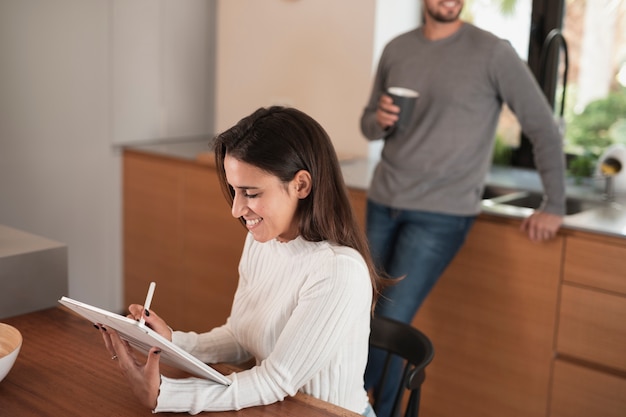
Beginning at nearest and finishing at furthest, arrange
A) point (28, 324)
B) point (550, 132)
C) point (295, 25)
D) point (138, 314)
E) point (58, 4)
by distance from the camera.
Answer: point (138, 314)
point (28, 324)
point (550, 132)
point (58, 4)
point (295, 25)

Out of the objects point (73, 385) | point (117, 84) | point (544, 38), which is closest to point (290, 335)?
point (73, 385)

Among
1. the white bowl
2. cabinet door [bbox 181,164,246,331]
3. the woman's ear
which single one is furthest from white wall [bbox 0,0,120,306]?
the woman's ear

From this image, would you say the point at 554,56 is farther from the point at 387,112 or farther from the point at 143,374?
the point at 143,374

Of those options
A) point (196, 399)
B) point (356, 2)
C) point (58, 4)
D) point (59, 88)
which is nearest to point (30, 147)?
point (59, 88)

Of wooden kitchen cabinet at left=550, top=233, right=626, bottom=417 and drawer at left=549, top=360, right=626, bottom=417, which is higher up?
wooden kitchen cabinet at left=550, top=233, right=626, bottom=417

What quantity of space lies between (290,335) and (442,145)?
3.56 ft

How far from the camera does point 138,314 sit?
1.43 metres

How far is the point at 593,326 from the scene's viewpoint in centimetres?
226

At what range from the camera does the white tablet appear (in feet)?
4.06

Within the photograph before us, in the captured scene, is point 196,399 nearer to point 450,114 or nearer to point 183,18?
point 450,114

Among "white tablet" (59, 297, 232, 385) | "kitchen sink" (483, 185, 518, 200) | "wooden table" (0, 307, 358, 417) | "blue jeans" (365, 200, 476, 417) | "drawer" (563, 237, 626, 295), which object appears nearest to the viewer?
"white tablet" (59, 297, 232, 385)

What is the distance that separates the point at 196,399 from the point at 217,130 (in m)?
2.47

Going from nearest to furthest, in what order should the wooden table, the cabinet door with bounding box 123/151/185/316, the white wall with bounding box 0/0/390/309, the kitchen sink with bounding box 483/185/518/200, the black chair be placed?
the wooden table, the black chair, the kitchen sink with bounding box 483/185/518/200, the white wall with bounding box 0/0/390/309, the cabinet door with bounding box 123/151/185/316

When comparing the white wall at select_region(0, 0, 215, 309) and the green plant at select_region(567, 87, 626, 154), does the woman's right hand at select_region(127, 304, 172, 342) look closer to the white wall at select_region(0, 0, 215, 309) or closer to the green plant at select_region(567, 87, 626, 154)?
the white wall at select_region(0, 0, 215, 309)
